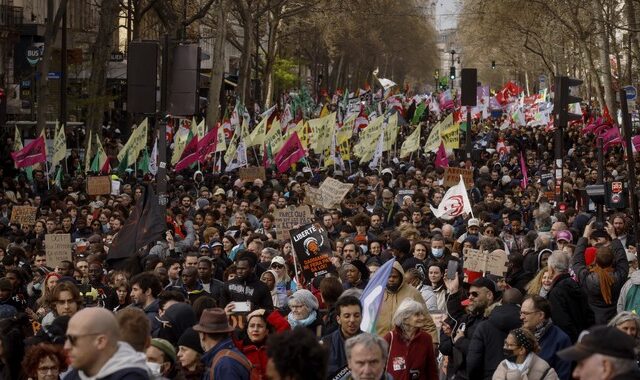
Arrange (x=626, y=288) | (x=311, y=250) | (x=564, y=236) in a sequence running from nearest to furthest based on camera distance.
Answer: (x=626, y=288) → (x=311, y=250) → (x=564, y=236)

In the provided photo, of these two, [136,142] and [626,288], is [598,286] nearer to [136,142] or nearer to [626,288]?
[626,288]

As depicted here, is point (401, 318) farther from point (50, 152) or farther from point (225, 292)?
point (50, 152)

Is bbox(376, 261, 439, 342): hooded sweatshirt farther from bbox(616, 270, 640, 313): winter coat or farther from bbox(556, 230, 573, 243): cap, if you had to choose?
bbox(556, 230, 573, 243): cap

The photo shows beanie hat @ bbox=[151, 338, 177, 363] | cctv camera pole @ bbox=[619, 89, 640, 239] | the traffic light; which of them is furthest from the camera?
the traffic light

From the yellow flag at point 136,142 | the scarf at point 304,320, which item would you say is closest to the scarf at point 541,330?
Result: the scarf at point 304,320

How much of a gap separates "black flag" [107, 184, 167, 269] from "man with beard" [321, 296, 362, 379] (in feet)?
20.8

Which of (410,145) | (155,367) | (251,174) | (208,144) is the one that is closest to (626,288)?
(155,367)

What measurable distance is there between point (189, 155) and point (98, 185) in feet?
21.1

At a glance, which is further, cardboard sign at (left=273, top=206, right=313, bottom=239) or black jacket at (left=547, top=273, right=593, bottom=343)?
cardboard sign at (left=273, top=206, right=313, bottom=239)

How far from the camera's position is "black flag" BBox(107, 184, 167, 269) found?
1459 cm

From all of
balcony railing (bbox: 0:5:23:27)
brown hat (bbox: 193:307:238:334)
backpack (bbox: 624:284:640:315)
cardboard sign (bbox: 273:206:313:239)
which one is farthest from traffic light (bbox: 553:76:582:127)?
balcony railing (bbox: 0:5:23:27)

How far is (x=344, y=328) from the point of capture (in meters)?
8.20

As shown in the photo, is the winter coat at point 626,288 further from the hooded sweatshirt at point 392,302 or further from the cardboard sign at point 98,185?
the cardboard sign at point 98,185

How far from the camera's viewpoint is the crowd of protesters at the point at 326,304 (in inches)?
229
